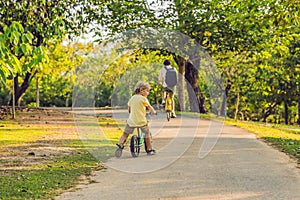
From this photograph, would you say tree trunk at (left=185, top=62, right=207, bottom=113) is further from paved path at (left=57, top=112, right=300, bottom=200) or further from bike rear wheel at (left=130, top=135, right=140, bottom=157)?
bike rear wheel at (left=130, top=135, right=140, bottom=157)

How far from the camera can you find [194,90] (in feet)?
87.0

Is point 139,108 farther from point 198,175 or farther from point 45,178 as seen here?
point 45,178

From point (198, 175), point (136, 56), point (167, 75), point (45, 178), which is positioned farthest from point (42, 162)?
point (136, 56)

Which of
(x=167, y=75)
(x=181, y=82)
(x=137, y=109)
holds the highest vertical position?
(x=181, y=82)

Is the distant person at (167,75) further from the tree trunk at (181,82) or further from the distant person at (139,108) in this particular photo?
the tree trunk at (181,82)

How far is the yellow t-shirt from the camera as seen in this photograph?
32.4ft

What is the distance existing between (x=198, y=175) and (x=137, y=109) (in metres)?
2.33

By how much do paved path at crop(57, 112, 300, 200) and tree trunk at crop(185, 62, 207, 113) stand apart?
540 inches

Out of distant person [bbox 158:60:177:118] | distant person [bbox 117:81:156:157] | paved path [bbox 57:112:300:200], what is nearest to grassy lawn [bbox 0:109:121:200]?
paved path [bbox 57:112:300:200]

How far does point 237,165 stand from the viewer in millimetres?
9102

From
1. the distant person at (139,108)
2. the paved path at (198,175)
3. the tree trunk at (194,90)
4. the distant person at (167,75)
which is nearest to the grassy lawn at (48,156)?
the paved path at (198,175)

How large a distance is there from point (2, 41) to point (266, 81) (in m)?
27.9

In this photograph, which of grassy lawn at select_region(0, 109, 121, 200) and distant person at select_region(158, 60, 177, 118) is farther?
distant person at select_region(158, 60, 177, 118)

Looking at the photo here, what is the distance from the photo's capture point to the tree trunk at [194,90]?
26094 mm
